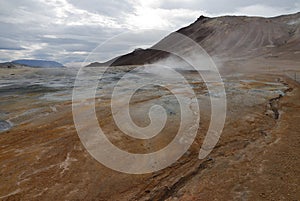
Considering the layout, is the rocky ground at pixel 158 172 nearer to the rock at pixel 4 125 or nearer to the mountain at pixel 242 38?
the rock at pixel 4 125

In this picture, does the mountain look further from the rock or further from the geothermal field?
the rock

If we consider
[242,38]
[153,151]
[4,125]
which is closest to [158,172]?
[153,151]

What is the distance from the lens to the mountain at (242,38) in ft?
84.4

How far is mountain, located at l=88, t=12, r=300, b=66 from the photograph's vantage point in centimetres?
2572

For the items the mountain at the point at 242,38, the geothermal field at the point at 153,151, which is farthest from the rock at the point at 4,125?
the mountain at the point at 242,38

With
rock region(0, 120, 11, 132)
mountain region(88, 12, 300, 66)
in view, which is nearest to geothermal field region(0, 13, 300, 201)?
rock region(0, 120, 11, 132)

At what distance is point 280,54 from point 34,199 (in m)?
25.2

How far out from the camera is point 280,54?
22.9 meters

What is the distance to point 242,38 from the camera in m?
30.6

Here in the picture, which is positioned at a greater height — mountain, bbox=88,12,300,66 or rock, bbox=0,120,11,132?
mountain, bbox=88,12,300,66

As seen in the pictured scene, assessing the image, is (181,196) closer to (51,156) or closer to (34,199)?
(34,199)

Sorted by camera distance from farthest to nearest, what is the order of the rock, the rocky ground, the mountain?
the mountain → the rock → the rocky ground

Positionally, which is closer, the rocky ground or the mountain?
the rocky ground

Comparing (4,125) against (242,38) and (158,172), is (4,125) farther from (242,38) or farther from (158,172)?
(242,38)
